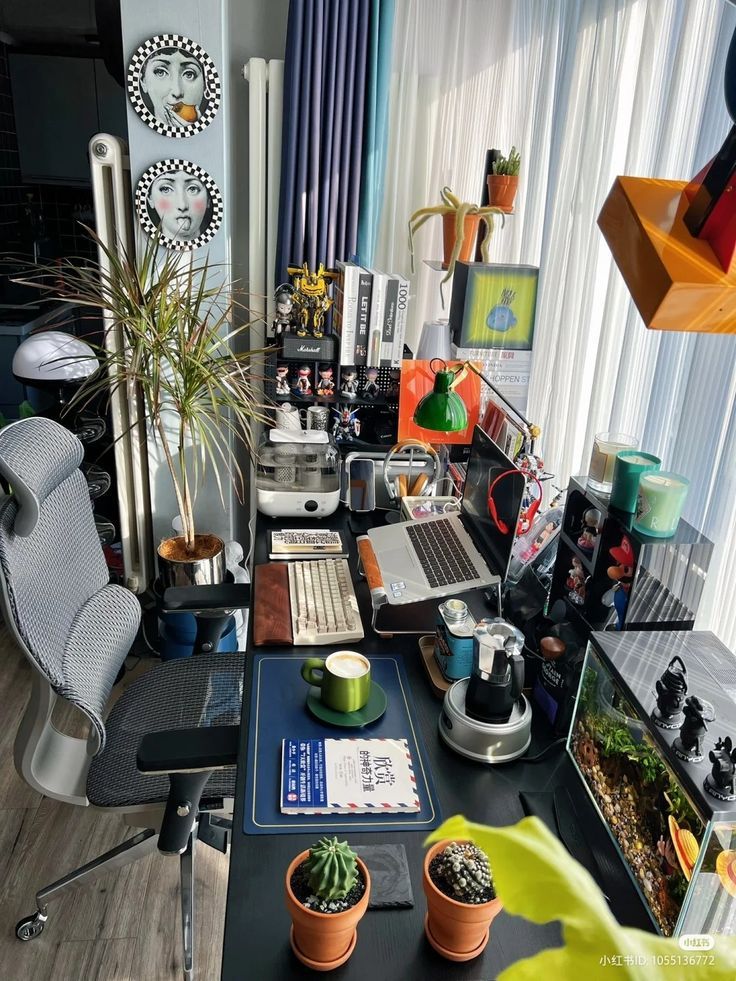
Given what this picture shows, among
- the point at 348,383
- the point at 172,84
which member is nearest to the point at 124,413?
the point at 348,383

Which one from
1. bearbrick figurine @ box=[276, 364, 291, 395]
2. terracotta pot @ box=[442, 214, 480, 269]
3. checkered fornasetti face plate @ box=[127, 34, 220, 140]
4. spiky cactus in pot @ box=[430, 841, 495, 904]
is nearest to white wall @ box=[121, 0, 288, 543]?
checkered fornasetti face plate @ box=[127, 34, 220, 140]

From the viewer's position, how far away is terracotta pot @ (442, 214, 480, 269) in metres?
2.31

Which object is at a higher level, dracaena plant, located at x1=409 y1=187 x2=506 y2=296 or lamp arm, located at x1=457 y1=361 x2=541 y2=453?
dracaena plant, located at x1=409 y1=187 x2=506 y2=296

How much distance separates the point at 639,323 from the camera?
1.64m

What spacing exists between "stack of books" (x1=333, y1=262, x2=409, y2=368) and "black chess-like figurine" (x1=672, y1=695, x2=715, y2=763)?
1.84m

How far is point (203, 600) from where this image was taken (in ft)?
6.23

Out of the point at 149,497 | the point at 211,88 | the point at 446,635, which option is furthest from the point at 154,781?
the point at 211,88

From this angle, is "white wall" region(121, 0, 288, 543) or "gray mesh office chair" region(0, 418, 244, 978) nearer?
"gray mesh office chair" region(0, 418, 244, 978)

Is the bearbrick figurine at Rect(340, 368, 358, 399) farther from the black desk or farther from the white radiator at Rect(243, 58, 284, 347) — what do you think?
the black desk

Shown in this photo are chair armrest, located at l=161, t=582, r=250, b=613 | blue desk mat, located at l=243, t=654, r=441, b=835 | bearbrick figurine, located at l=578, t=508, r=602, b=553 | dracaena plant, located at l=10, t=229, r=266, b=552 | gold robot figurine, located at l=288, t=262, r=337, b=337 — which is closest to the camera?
blue desk mat, located at l=243, t=654, r=441, b=835

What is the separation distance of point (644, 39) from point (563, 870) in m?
1.72

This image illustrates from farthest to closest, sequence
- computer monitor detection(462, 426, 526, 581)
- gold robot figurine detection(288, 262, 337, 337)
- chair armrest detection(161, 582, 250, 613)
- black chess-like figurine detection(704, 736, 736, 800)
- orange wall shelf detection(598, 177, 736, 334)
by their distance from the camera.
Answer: gold robot figurine detection(288, 262, 337, 337) → chair armrest detection(161, 582, 250, 613) → computer monitor detection(462, 426, 526, 581) → black chess-like figurine detection(704, 736, 736, 800) → orange wall shelf detection(598, 177, 736, 334)

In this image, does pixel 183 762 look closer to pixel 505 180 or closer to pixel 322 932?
pixel 322 932

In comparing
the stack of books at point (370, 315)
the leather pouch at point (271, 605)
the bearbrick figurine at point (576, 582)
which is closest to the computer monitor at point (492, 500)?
the bearbrick figurine at point (576, 582)
